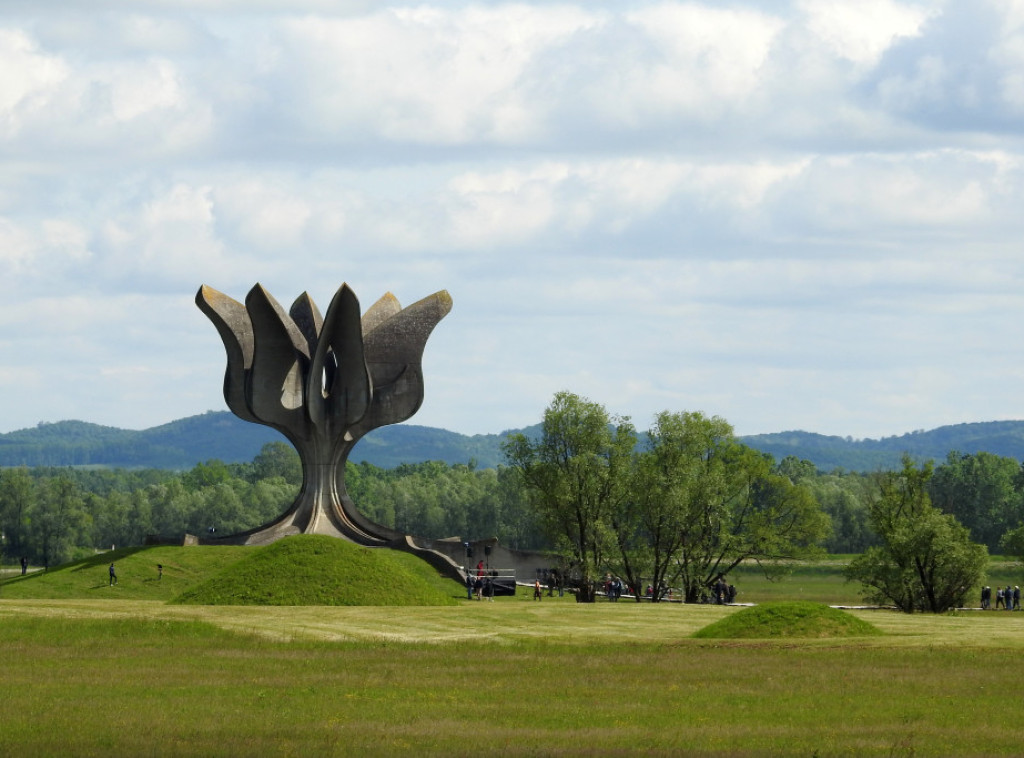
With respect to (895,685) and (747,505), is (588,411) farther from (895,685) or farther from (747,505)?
(895,685)

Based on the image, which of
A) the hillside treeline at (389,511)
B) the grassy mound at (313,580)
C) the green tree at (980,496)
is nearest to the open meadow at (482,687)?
the grassy mound at (313,580)

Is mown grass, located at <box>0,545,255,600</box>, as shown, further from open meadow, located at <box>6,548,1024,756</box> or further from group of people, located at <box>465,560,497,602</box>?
open meadow, located at <box>6,548,1024,756</box>

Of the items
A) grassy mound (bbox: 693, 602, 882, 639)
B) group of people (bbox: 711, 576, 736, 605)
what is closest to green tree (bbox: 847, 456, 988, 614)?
group of people (bbox: 711, 576, 736, 605)

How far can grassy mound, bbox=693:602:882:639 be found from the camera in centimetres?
3916

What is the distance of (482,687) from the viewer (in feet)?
93.7

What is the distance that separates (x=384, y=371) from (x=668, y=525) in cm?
1443

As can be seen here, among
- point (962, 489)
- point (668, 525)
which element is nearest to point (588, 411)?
point (668, 525)

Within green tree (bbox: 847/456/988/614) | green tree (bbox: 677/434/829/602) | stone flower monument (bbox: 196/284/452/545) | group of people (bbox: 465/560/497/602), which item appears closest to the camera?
green tree (bbox: 847/456/988/614)

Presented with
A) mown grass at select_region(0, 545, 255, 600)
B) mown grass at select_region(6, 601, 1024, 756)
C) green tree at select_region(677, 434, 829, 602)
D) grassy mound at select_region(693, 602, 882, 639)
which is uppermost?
green tree at select_region(677, 434, 829, 602)

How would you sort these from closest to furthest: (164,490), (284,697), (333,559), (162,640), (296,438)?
(284,697)
(162,640)
(333,559)
(296,438)
(164,490)

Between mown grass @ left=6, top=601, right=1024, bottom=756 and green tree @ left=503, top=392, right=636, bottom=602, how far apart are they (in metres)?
25.8

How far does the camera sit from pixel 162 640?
37.2m

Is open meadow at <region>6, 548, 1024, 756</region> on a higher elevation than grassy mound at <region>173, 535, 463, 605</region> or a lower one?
lower

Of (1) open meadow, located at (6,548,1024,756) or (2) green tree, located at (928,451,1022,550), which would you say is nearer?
(1) open meadow, located at (6,548,1024,756)
